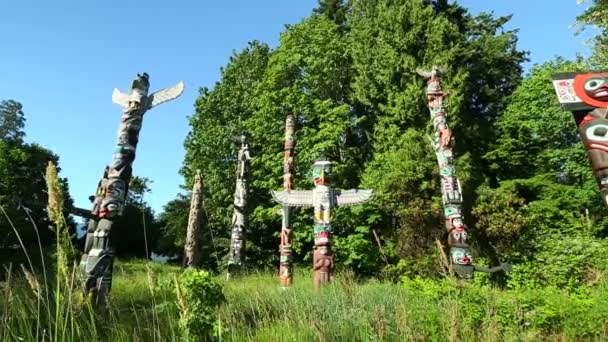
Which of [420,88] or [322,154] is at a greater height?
[420,88]

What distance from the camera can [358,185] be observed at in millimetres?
22516

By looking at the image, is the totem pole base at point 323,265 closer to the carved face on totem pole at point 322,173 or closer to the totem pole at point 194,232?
the carved face on totem pole at point 322,173

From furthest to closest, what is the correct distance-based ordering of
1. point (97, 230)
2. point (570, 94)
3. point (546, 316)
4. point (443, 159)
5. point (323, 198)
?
point (443, 159)
point (323, 198)
point (97, 230)
point (570, 94)
point (546, 316)

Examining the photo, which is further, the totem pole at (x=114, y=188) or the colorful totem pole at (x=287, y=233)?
the colorful totem pole at (x=287, y=233)

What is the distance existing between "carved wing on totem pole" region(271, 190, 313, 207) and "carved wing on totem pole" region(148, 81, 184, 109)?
436cm

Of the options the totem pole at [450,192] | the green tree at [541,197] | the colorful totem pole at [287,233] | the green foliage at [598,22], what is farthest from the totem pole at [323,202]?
the green foliage at [598,22]

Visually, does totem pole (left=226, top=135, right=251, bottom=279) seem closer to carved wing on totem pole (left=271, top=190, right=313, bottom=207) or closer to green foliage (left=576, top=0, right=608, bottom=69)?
carved wing on totem pole (left=271, top=190, right=313, bottom=207)

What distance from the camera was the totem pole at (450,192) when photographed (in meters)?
11.7

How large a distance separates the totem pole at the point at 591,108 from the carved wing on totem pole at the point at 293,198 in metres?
7.02

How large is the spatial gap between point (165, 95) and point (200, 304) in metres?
5.47

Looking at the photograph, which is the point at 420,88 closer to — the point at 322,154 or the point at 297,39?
the point at 322,154

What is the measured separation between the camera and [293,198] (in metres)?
12.6

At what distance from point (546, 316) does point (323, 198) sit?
7.07 metres

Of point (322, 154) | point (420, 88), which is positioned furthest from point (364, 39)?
point (322, 154)
